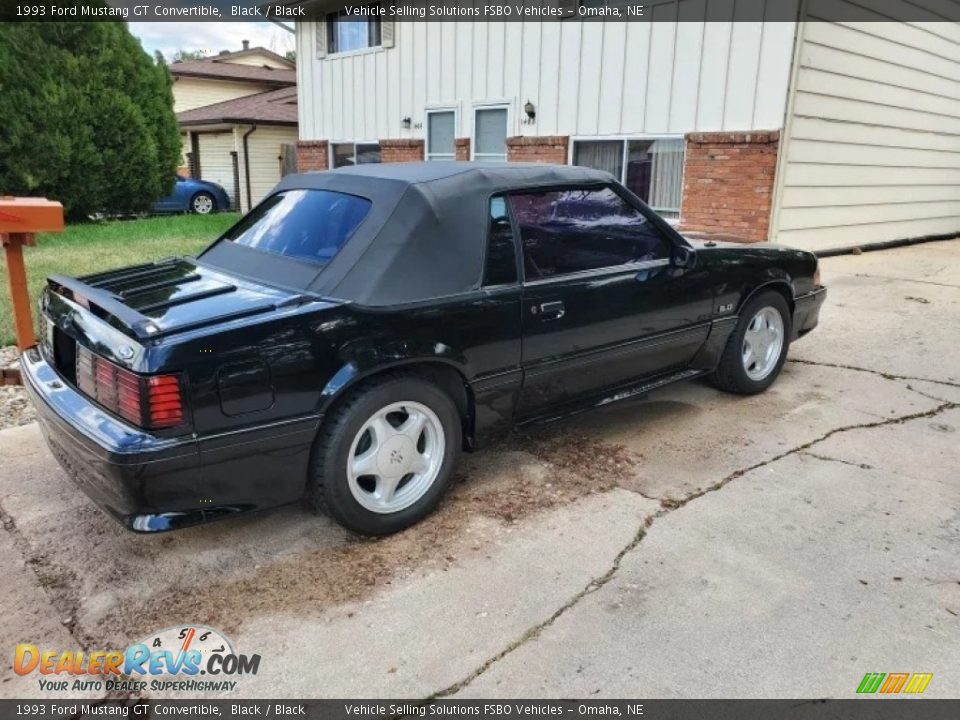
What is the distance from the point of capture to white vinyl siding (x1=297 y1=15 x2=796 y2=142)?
9.05 m

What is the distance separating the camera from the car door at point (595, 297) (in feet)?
11.5

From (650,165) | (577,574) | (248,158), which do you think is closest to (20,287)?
(577,574)

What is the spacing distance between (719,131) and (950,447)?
6.38 m

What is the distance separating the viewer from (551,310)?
347cm

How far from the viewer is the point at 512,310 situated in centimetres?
333

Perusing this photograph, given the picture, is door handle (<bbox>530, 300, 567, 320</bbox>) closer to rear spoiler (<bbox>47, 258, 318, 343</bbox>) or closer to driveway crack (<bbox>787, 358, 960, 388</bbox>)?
rear spoiler (<bbox>47, 258, 318, 343</bbox>)

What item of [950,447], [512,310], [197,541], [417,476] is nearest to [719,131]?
[950,447]

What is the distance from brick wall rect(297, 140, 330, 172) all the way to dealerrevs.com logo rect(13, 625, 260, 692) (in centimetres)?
1466

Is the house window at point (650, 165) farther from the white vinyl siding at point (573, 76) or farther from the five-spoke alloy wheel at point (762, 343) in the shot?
the five-spoke alloy wheel at point (762, 343)

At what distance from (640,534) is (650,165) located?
8261 mm

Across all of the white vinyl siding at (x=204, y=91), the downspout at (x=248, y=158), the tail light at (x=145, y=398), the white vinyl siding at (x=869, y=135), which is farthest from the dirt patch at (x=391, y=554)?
the white vinyl siding at (x=204, y=91)

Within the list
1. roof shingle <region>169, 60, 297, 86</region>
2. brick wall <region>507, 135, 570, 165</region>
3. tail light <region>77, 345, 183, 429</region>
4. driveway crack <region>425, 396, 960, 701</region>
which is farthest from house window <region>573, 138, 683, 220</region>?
roof shingle <region>169, 60, 297, 86</region>

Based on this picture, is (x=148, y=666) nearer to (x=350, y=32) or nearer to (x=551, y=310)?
(x=551, y=310)

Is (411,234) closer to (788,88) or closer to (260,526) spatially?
(260,526)
